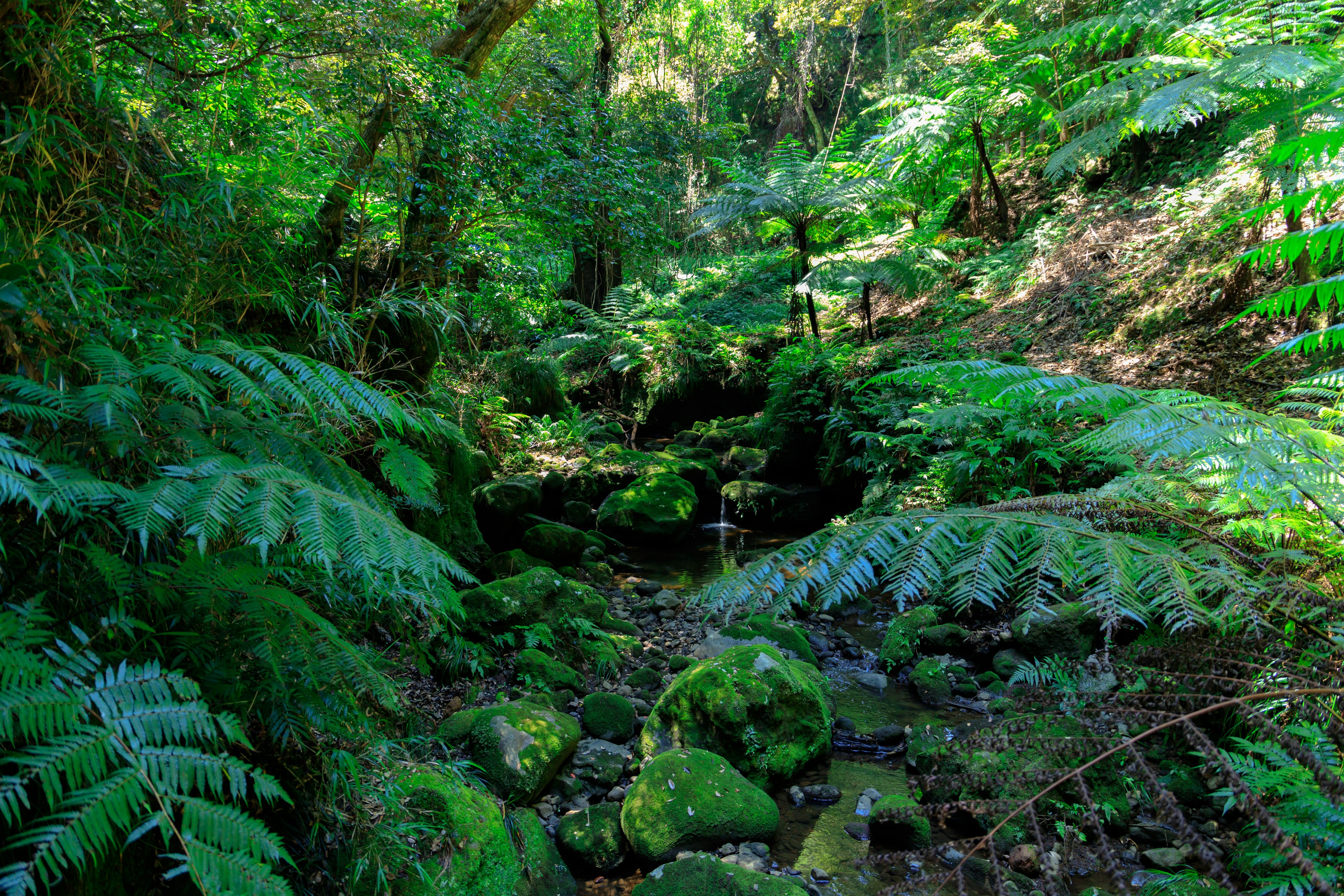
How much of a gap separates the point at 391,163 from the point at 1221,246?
6.71 metres

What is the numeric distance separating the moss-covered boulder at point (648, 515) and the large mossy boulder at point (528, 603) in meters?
2.29

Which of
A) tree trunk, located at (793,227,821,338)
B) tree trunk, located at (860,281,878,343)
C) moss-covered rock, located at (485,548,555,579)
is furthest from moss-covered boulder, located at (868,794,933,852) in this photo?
tree trunk, located at (793,227,821,338)

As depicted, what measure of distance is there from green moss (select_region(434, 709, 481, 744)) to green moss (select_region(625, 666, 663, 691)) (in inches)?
49.5

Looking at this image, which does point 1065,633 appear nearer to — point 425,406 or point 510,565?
point 510,565

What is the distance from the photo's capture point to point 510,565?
510cm

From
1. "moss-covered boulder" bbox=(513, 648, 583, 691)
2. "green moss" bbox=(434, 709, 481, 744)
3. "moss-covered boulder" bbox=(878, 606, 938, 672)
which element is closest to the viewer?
"green moss" bbox=(434, 709, 481, 744)

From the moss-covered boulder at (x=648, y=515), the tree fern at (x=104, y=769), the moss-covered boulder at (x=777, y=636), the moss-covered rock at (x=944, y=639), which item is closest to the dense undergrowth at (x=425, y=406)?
the tree fern at (x=104, y=769)

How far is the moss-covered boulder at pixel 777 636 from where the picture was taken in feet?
15.0

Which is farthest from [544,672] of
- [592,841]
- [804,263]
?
[804,263]

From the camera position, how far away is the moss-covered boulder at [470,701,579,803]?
293 cm

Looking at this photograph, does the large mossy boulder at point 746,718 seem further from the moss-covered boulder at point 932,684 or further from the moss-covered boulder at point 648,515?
the moss-covered boulder at point 648,515

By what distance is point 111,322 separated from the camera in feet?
5.03

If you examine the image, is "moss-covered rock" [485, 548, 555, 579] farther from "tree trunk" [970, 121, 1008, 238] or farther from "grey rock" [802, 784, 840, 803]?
"tree trunk" [970, 121, 1008, 238]

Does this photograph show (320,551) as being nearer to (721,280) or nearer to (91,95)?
(91,95)
